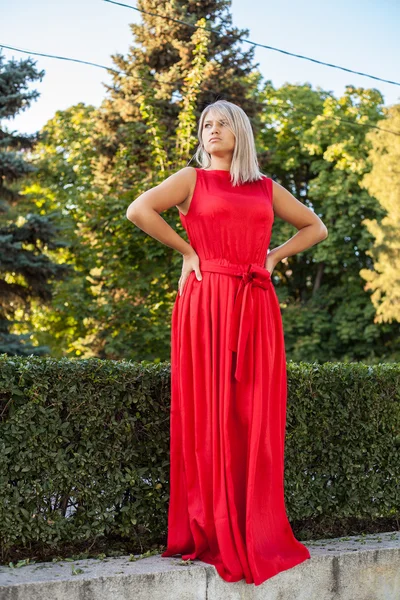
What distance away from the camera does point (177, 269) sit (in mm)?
19359

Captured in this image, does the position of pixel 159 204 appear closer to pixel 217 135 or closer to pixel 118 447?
pixel 217 135

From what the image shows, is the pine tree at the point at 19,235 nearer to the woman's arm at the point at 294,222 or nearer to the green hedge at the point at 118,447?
the green hedge at the point at 118,447

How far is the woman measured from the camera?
149 inches

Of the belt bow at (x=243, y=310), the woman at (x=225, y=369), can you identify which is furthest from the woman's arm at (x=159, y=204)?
the belt bow at (x=243, y=310)

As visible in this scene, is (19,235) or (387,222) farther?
(387,222)

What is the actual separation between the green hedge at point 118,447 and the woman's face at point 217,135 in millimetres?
1193

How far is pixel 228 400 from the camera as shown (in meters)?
3.79

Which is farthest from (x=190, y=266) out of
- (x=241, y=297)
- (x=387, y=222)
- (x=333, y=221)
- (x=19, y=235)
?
(x=333, y=221)

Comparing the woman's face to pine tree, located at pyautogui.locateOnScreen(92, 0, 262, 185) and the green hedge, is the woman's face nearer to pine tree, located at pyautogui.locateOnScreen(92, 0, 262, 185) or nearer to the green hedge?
the green hedge

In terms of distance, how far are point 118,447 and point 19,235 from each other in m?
9.97

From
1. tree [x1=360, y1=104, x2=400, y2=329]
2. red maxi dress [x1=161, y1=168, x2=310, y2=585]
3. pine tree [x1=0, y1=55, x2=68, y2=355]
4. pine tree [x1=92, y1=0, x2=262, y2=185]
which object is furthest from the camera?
tree [x1=360, y1=104, x2=400, y2=329]

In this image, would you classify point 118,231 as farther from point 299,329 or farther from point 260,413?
point 260,413

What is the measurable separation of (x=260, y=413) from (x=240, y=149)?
4.19ft

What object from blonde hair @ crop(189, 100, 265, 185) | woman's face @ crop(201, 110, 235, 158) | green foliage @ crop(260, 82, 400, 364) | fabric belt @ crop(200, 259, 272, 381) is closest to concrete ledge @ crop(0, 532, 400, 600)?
fabric belt @ crop(200, 259, 272, 381)
